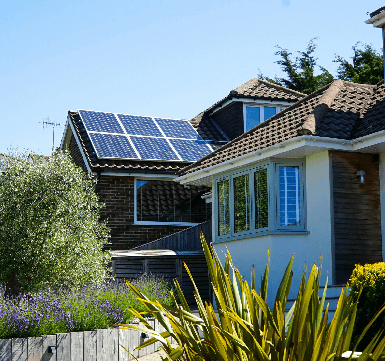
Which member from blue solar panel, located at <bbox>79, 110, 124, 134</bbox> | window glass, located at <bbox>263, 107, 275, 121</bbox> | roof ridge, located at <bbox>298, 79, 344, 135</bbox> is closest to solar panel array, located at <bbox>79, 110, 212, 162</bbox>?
blue solar panel, located at <bbox>79, 110, 124, 134</bbox>

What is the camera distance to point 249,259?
562 inches

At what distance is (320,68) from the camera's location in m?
42.6

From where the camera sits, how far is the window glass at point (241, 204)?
14.6 meters

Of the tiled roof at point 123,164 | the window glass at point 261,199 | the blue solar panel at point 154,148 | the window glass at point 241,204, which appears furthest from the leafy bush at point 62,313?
the blue solar panel at point 154,148

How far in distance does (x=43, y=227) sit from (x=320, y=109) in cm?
669

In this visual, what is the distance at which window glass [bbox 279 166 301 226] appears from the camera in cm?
1379

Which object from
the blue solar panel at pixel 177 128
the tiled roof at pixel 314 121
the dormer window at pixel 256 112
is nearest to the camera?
the tiled roof at pixel 314 121

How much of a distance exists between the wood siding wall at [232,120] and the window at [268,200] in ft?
26.3

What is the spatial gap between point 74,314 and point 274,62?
37.5m

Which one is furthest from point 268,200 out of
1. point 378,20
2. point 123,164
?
point 123,164

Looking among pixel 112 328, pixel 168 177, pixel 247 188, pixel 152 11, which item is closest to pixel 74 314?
pixel 112 328

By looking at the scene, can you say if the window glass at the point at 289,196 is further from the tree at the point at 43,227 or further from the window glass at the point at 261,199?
the tree at the point at 43,227

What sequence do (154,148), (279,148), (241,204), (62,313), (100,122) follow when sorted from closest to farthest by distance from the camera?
1. (62,313)
2. (279,148)
3. (241,204)
4. (154,148)
5. (100,122)

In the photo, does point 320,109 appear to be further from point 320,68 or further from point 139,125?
point 320,68
